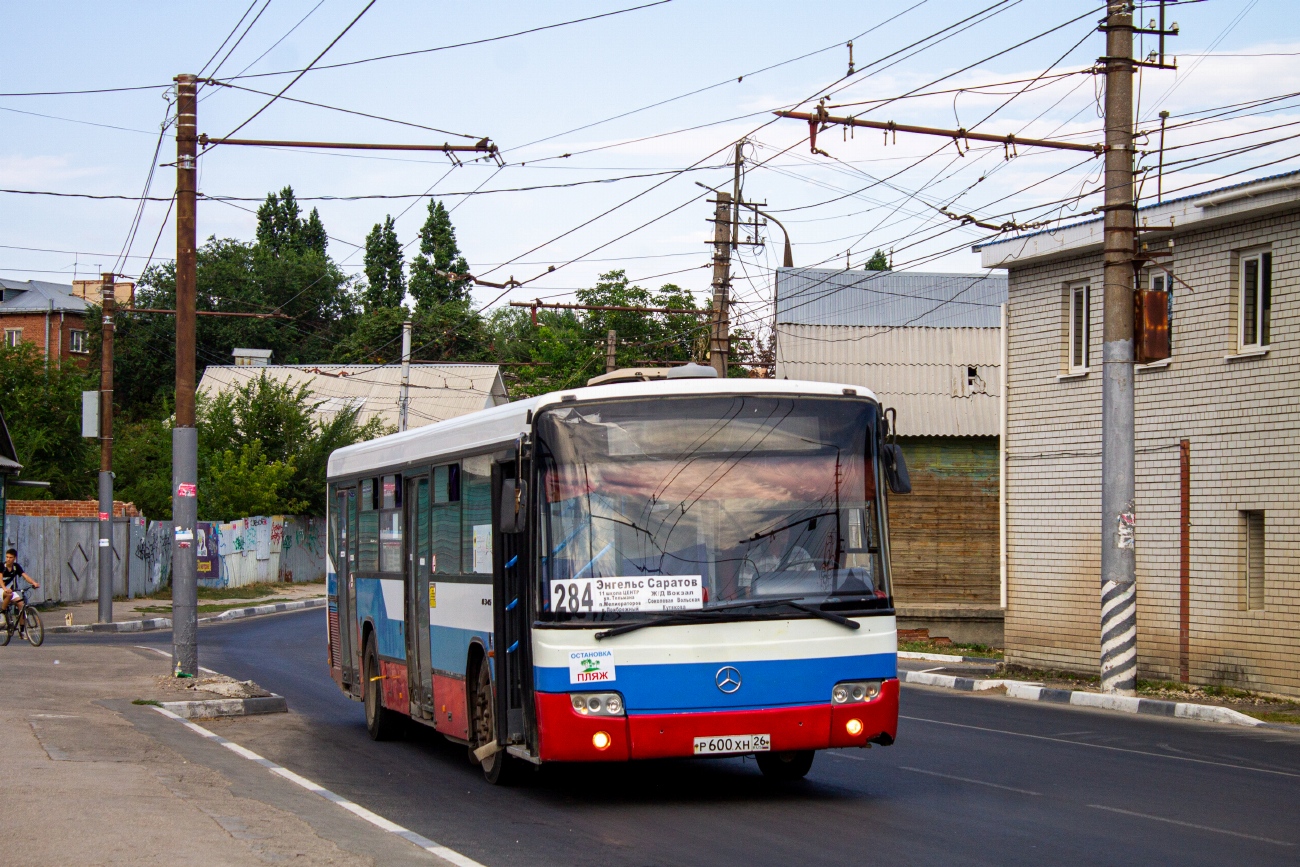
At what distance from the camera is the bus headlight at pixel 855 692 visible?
9.78 meters

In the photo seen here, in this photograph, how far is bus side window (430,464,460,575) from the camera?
1227cm

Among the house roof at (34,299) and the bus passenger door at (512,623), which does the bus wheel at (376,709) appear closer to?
the bus passenger door at (512,623)

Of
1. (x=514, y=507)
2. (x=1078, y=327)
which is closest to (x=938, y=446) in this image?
(x=1078, y=327)

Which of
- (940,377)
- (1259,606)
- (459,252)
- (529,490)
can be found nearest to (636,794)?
(529,490)

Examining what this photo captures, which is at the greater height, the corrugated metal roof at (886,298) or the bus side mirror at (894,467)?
the corrugated metal roof at (886,298)

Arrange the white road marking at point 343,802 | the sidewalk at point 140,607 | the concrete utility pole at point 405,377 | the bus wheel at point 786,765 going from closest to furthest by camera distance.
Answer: the white road marking at point 343,802 → the bus wheel at point 786,765 → the sidewalk at point 140,607 → the concrete utility pole at point 405,377

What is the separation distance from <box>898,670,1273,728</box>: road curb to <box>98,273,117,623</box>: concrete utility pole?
1889 centimetres

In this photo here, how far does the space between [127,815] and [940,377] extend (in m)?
26.5

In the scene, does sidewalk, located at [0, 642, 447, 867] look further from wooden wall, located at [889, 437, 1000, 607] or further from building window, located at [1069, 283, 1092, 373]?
wooden wall, located at [889, 437, 1000, 607]

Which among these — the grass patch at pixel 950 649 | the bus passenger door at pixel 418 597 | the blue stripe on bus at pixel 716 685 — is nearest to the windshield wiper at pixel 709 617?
the blue stripe on bus at pixel 716 685

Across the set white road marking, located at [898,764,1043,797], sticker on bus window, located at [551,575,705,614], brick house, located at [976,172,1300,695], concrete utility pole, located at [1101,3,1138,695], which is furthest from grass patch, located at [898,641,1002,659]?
sticker on bus window, located at [551,575,705,614]

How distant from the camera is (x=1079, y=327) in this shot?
75.2 feet

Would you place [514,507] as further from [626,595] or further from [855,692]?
[855,692]

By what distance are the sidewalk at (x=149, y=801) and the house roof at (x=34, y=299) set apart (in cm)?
8304
